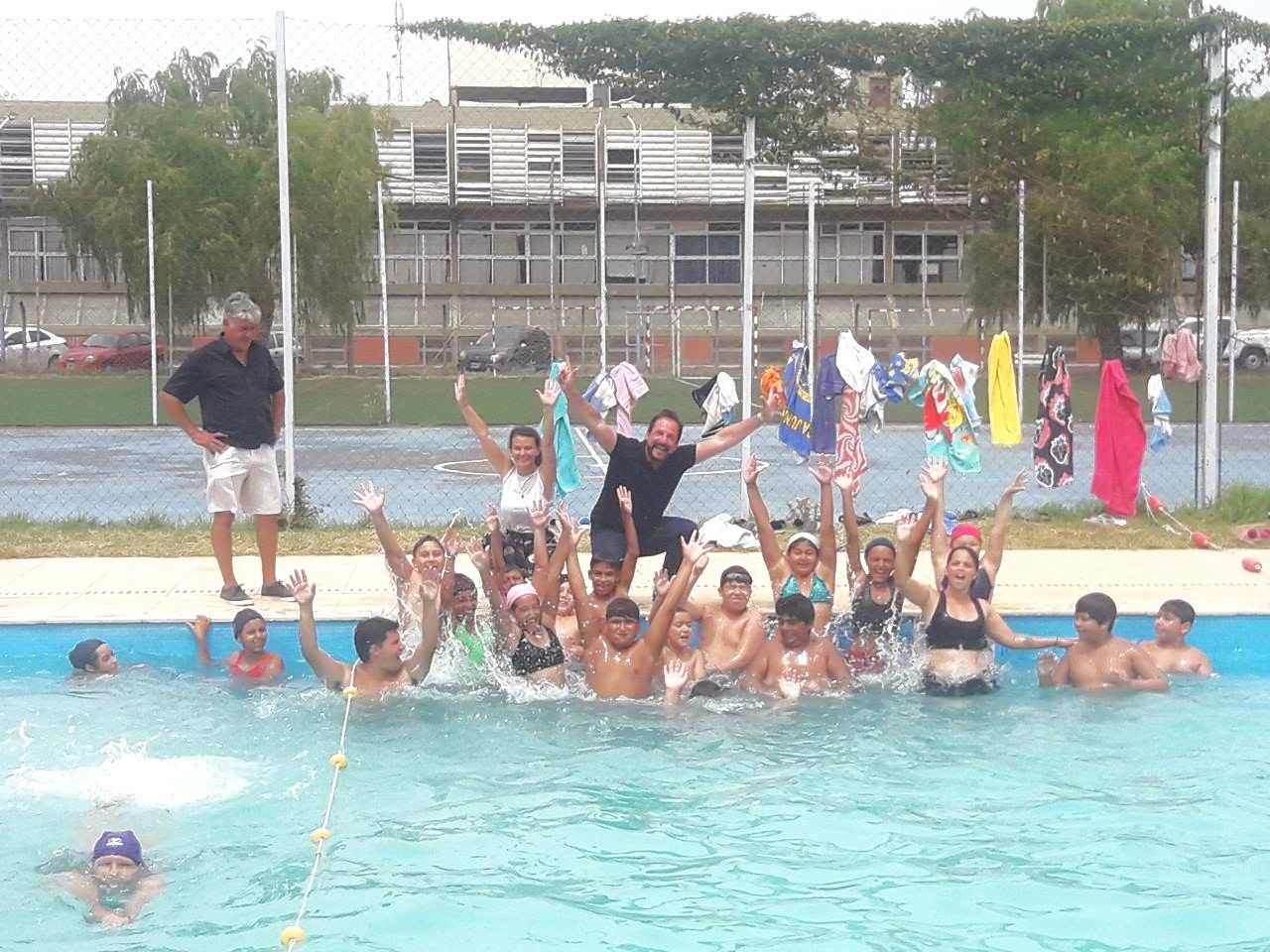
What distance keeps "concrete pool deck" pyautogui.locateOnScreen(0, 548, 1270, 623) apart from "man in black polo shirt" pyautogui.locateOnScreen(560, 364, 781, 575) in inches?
23.2

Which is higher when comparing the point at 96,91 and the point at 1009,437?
the point at 96,91

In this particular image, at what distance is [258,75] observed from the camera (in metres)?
25.4

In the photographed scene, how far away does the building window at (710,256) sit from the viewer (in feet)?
83.8

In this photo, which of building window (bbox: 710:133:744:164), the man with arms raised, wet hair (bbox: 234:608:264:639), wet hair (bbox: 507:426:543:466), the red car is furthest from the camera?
the red car

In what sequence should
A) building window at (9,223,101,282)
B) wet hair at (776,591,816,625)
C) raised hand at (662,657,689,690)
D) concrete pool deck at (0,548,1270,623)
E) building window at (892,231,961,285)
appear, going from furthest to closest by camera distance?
1. building window at (892,231,961,285)
2. building window at (9,223,101,282)
3. concrete pool deck at (0,548,1270,623)
4. raised hand at (662,657,689,690)
5. wet hair at (776,591,816,625)

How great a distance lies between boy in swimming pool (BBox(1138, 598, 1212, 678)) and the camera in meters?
8.24

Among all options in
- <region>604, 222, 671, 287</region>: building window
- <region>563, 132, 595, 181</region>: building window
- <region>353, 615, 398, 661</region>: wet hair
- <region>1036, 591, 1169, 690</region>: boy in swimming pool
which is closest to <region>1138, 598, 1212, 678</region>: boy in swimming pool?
<region>1036, 591, 1169, 690</region>: boy in swimming pool

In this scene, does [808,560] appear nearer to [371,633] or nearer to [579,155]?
[371,633]

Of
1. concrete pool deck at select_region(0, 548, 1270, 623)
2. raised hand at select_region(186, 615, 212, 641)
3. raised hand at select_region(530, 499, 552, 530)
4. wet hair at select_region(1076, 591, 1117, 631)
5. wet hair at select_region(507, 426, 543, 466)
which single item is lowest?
raised hand at select_region(186, 615, 212, 641)

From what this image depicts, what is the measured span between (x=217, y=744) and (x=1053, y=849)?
13.0 ft

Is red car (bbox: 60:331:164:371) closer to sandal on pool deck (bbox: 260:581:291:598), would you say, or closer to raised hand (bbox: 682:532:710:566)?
sandal on pool deck (bbox: 260:581:291:598)

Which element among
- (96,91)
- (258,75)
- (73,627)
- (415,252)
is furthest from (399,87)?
(415,252)

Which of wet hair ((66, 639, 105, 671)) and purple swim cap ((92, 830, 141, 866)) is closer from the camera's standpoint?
purple swim cap ((92, 830, 141, 866))

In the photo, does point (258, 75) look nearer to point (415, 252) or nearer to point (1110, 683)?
point (415, 252)
